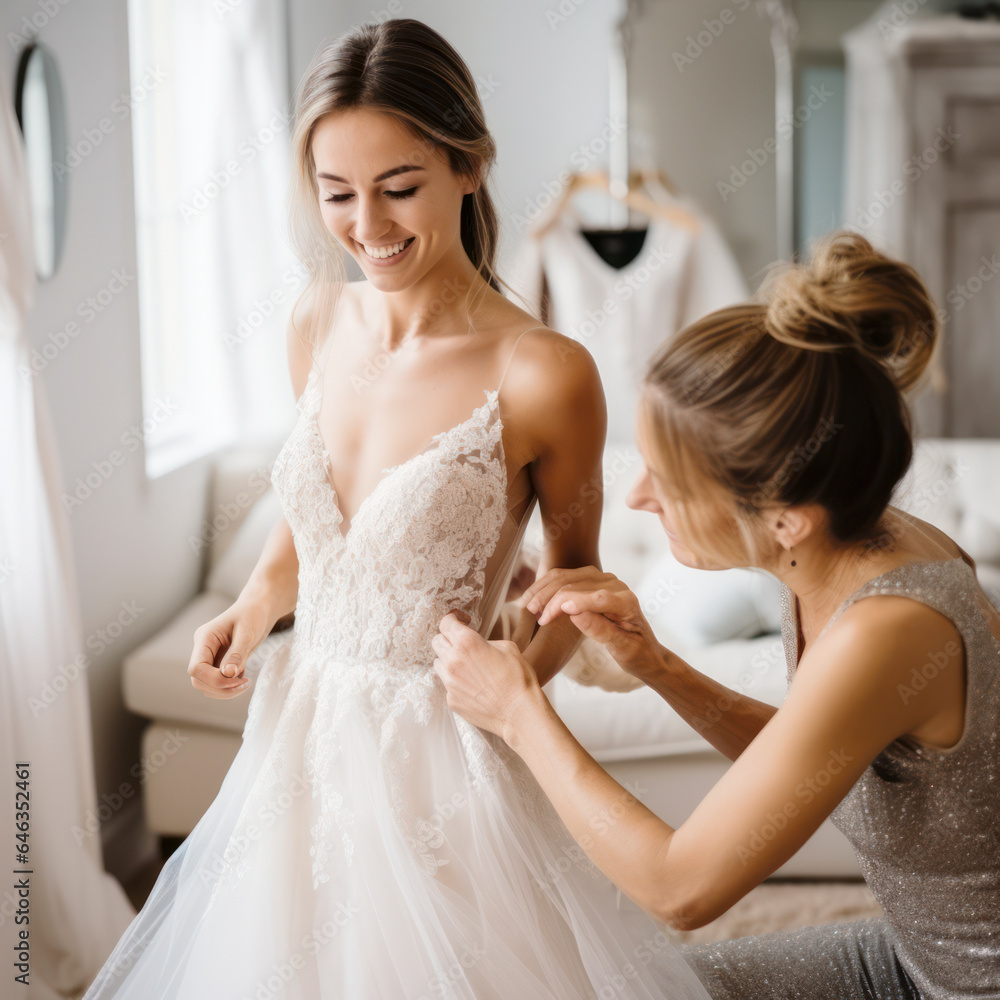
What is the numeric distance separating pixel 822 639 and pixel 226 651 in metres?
0.66

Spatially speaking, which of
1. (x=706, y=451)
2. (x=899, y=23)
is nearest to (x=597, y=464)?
(x=706, y=451)

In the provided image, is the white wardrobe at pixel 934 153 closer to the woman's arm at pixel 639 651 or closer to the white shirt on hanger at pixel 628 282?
the white shirt on hanger at pixel 628 282

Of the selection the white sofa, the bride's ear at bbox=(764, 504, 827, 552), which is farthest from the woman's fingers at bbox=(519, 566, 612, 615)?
the white sofa

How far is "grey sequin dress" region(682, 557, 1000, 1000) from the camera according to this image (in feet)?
2.72

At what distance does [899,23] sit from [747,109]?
58cm

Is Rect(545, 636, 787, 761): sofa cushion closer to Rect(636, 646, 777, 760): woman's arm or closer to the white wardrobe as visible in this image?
Rect(636, 646, 777, 760): woman's arm

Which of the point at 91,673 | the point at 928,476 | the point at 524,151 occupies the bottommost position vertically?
the point at 91,673

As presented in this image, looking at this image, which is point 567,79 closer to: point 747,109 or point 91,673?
point 747,109

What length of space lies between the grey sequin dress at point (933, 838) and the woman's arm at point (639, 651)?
91 mm

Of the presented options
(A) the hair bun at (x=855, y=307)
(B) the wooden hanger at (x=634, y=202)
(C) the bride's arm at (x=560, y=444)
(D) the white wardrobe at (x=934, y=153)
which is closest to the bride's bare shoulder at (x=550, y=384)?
(C) the bride's arm at (x=560, y=444)

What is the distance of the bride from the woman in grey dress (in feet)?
0.32

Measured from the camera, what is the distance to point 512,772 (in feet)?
3.39

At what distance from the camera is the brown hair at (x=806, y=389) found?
2.59ft

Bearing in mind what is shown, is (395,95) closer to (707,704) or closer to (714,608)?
(707,704)
